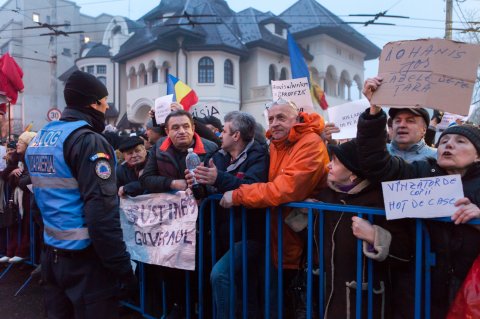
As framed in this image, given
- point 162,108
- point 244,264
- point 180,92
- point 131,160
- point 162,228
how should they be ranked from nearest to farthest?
1. point 244,264
2. point 162,228
3. point 131,160
4. point 162,108
5. point 180,92

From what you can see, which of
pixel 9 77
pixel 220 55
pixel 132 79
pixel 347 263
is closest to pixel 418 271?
pixel 347 263

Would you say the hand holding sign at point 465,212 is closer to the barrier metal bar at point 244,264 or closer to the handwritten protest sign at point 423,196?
the handwritten protest sign at point 423,196

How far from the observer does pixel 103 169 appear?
2.48 metres

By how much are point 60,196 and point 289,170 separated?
1.54m

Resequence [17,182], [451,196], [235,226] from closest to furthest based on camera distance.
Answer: [451,196] < [235,226] < [17,182]

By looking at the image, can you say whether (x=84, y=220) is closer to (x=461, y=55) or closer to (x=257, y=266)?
(x=257, y=266)

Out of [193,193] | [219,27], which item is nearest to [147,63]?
[219,27]

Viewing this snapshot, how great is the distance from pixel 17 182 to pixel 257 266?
13.6 ft

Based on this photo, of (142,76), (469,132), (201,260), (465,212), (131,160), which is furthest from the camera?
(142,76)

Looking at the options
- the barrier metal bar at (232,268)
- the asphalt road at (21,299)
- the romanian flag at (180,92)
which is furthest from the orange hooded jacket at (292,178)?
the romanian flag at (180,92)

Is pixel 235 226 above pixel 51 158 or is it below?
below

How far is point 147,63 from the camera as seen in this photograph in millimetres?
29297

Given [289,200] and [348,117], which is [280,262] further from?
[348,117]

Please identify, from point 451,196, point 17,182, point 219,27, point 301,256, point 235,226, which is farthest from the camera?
point 219,27
